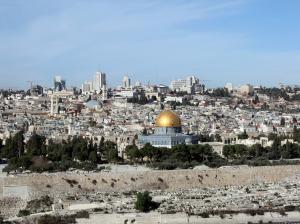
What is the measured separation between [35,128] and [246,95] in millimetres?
61553

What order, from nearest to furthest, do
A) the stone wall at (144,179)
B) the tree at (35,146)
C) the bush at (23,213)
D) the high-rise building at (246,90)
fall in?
the bush at (23,213), the stone wall at (144,179), the tree at (35,146), the high-rise building at (246,90)

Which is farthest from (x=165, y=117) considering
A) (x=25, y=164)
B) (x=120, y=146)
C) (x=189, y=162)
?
(x=25, y=164)

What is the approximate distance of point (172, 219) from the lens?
84.0 feet

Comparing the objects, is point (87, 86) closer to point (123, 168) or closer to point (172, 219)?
point (123, 168)

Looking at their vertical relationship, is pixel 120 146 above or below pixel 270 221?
above

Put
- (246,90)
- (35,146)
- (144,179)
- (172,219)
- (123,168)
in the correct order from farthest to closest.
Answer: (246,90), (35,146), (123,168), (144,179), (172,219)

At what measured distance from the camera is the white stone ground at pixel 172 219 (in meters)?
25.3

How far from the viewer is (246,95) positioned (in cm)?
11912

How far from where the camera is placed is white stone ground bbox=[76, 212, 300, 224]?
25281 mm

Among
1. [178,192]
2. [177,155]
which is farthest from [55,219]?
[177,155]

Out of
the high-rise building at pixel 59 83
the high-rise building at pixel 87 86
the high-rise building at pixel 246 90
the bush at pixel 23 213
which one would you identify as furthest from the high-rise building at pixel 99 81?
the bush at pixel 23 213

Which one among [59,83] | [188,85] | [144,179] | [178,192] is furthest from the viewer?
[59,83]

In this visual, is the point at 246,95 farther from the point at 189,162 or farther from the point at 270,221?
the point at 270,221

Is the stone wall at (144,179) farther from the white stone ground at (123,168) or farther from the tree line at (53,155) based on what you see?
the tree line at (53,155)
